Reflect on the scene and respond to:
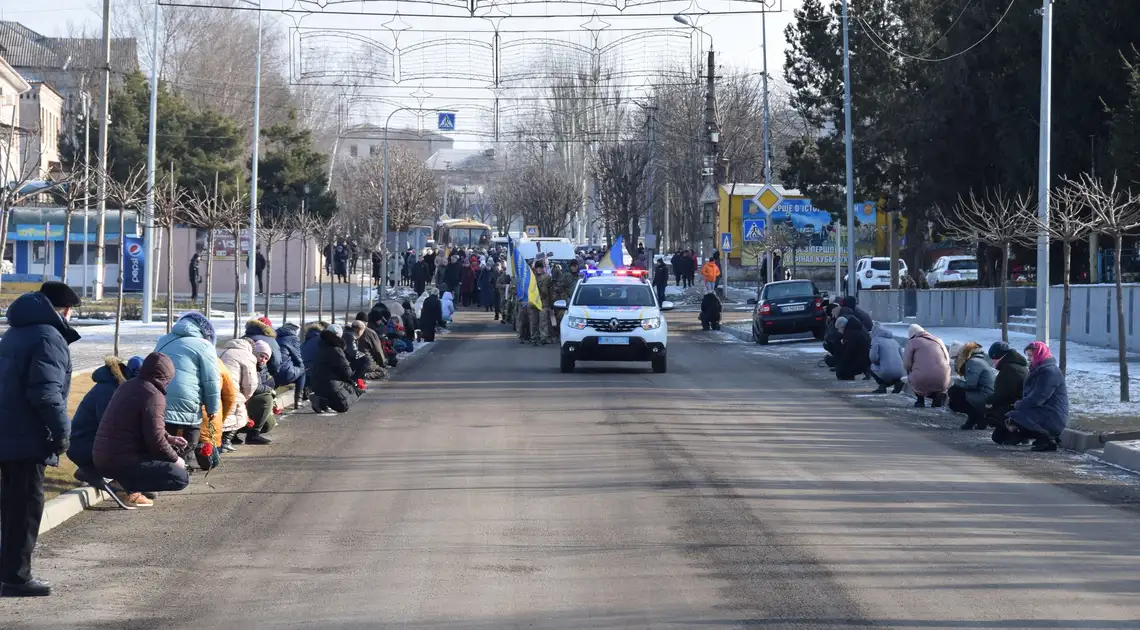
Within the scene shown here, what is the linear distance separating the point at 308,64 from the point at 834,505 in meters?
19.8

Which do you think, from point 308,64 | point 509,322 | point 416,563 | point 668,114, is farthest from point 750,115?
point 416,563

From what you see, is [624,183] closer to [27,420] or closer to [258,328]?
[258,328]

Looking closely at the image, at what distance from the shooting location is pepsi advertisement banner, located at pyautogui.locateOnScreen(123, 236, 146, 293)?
154 ft

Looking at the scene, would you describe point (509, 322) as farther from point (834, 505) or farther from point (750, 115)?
point (750, 115)

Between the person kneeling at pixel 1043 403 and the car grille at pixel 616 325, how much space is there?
1054 cm

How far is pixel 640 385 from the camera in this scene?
2322 centimetres

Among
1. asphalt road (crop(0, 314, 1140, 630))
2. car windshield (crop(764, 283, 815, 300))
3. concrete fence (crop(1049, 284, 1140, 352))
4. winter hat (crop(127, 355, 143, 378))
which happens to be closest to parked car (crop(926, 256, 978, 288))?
car windshield (crop(764, 283, 815, 300))

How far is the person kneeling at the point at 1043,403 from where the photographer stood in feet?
49.1

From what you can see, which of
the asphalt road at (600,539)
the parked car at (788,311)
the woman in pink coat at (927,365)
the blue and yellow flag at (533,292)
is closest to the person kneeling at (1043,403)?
the asphalt road at (600,539)

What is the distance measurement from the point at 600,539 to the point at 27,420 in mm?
3720

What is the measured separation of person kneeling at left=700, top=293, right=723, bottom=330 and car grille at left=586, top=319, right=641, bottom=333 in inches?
624

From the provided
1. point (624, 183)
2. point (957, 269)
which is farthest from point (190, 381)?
point (624, 183)

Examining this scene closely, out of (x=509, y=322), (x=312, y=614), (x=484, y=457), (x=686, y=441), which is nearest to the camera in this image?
(x=312, y=614)

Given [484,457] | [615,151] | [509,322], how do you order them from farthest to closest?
[615,151] < [509,322] < [484,457]
